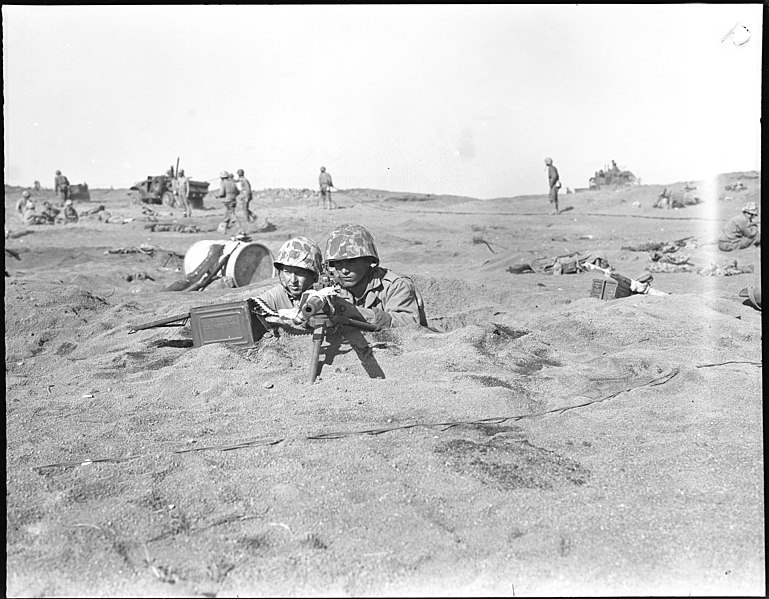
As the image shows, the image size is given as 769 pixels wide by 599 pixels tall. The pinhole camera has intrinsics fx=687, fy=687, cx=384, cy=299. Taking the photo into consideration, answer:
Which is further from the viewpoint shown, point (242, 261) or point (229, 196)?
point (229, 196)

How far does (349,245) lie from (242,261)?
3579 mm

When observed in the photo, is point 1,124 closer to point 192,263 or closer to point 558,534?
point 558,534

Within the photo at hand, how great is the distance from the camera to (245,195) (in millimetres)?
15117

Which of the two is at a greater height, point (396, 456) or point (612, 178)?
point (612, 178)

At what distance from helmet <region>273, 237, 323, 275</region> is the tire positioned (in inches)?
623

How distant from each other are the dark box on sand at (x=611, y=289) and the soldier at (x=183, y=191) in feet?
43.8

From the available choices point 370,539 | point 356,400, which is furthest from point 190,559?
point 356,400

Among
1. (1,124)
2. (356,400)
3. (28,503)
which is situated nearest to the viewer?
(28,503)

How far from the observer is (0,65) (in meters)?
3.23

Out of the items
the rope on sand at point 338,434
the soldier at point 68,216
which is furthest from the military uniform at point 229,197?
the rope on sand at point 338,434

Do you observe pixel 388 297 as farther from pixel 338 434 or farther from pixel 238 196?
pixel 238 196

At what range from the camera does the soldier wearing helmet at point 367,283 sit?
4875 millimetres

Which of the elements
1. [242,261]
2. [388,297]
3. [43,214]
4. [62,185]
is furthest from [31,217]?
[388,297]

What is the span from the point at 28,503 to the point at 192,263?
595 cm
